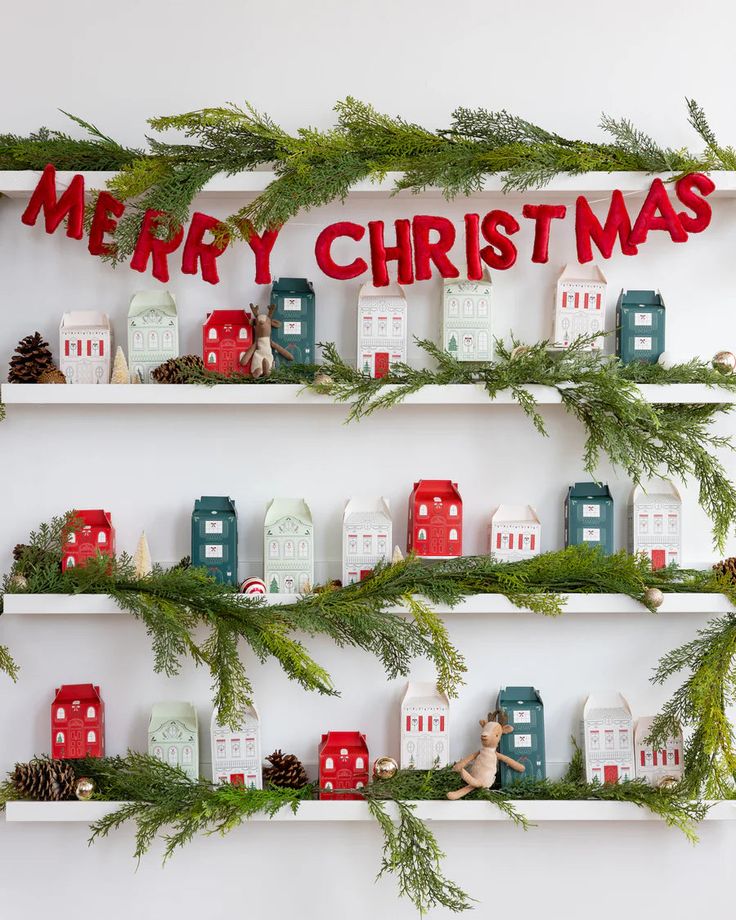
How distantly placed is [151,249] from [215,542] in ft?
1.56

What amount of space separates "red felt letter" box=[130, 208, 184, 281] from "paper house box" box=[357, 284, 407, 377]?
12.5 inches

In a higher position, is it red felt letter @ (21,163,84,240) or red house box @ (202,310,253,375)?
red felt letter @ (21,163,84,240)

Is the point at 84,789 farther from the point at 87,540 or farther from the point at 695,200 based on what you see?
the point at 695,200

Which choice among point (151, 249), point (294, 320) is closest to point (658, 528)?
point (294, 320)

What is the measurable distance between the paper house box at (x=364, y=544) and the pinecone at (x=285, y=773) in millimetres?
311

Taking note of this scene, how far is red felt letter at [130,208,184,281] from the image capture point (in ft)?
4.82

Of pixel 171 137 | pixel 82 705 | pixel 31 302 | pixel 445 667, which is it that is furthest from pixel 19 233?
pixel 445 667

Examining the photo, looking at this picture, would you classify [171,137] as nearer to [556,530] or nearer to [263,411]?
[263,411]

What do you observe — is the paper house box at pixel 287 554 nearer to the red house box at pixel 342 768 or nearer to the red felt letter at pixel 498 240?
the red house box at pixel 342 768

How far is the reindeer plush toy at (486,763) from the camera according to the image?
151 centimetres

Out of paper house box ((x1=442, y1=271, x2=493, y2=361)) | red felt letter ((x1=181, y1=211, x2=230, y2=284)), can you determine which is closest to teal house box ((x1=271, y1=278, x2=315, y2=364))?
red felt letter ((x1=181, y1=211, x2=230, y2=284))

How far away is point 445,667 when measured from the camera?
1.42 meters

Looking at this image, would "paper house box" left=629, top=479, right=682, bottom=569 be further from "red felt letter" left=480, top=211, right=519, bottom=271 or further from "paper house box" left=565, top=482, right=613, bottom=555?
"red felt letter" left=480, top=211, right=519, bottom=271

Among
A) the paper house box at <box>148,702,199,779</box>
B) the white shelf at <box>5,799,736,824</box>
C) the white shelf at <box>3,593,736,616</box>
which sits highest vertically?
the white shelf at <box>3,593,736,616</box>
